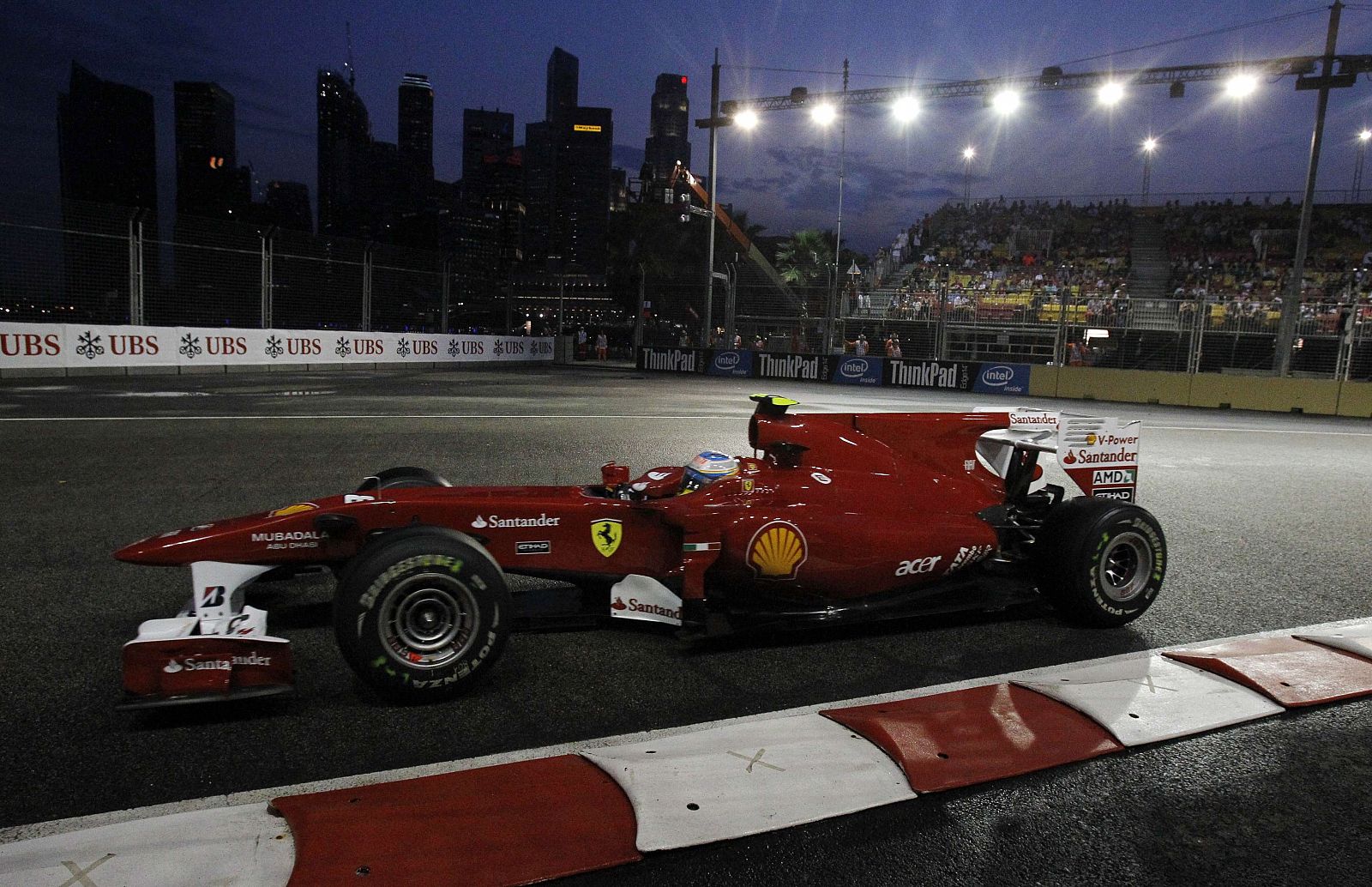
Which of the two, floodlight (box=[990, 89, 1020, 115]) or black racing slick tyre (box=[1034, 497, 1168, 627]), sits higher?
floodlight (box=[990, 89, 1020, 115])

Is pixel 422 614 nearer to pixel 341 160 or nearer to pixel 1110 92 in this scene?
pixel 1110 92

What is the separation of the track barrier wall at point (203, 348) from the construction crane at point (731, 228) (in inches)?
401

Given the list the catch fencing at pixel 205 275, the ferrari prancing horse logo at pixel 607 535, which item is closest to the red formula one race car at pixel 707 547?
the ferrari prancing horse logo at pixel 607 535

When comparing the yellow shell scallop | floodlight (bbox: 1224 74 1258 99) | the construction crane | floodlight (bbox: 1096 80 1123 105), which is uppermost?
floodlight (bbox: 1096 80 1123 105)

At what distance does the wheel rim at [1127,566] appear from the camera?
4403 millimetres

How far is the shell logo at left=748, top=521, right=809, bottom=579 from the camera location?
398 centimetres

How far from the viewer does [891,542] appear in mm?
4137

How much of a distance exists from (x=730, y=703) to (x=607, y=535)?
0.96 meters

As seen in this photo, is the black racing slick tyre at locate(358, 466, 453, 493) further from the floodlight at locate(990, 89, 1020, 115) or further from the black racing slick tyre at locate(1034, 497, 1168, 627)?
the floodlight at locate(990, 89, 1020, 115)

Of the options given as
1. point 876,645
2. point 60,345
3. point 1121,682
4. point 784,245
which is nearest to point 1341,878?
point 1121,682

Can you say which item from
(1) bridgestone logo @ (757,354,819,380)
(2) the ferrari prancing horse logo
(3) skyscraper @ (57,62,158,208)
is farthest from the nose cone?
(3) skyscraper @ (57,62,158,208)

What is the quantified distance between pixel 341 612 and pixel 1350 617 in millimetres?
5171

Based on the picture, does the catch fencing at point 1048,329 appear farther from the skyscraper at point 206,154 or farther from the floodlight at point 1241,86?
the skyscraper at point 206,154

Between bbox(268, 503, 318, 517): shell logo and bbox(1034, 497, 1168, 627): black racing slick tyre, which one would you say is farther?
bbox(1034, 497, 1168, 627): black racing slick tyre
